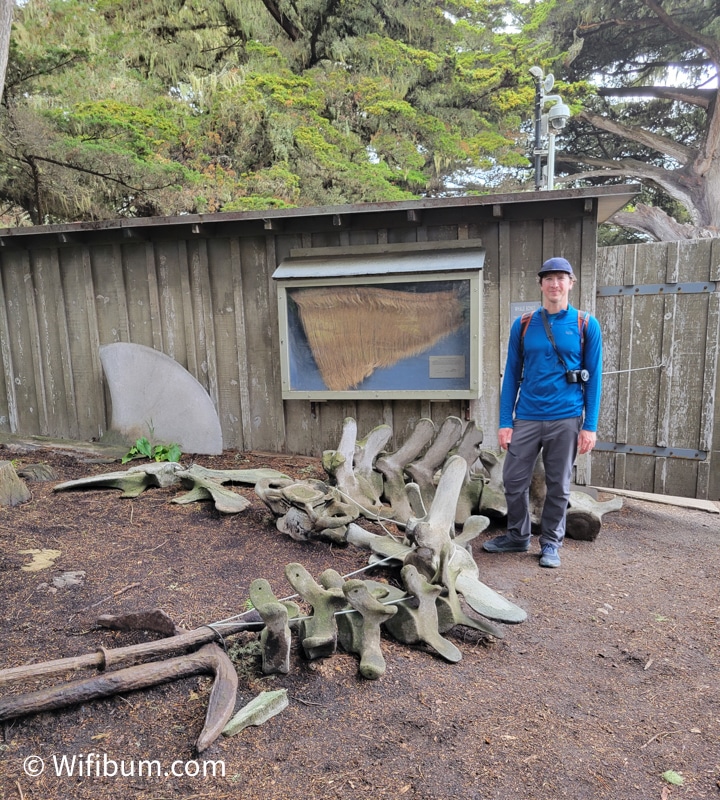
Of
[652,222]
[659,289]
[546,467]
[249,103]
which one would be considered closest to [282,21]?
[249,103]

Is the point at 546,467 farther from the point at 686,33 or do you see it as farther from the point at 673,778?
the point at 686,33

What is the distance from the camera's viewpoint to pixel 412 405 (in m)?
5.31

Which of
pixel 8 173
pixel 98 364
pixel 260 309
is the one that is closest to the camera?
pixel 260 309

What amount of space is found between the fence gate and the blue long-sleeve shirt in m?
2.27

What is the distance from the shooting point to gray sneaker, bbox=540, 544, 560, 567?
3.50 m

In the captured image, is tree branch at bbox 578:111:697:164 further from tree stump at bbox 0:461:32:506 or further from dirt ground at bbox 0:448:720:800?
tree stump at bbox 0:461:32:506

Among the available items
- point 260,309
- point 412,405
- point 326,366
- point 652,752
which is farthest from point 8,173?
point 652,752

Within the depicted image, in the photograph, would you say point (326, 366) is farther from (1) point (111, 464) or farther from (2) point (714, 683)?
(2) point (714, 683)

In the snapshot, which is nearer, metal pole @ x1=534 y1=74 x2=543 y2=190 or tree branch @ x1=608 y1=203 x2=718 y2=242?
metal pole @ x1=534 y1=74 x2=543 y2=190

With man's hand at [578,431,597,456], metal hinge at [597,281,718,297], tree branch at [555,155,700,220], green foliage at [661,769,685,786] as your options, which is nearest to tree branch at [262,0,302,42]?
tree branch at [555,155,700,220]

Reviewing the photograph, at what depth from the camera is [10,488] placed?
12.9 feet

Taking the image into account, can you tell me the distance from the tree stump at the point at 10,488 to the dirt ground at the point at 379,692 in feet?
1.02

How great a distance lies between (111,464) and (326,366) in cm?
214

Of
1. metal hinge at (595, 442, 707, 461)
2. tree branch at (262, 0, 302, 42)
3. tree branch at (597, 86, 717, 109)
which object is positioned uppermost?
tree branch at (262, 0, 302, 42)
